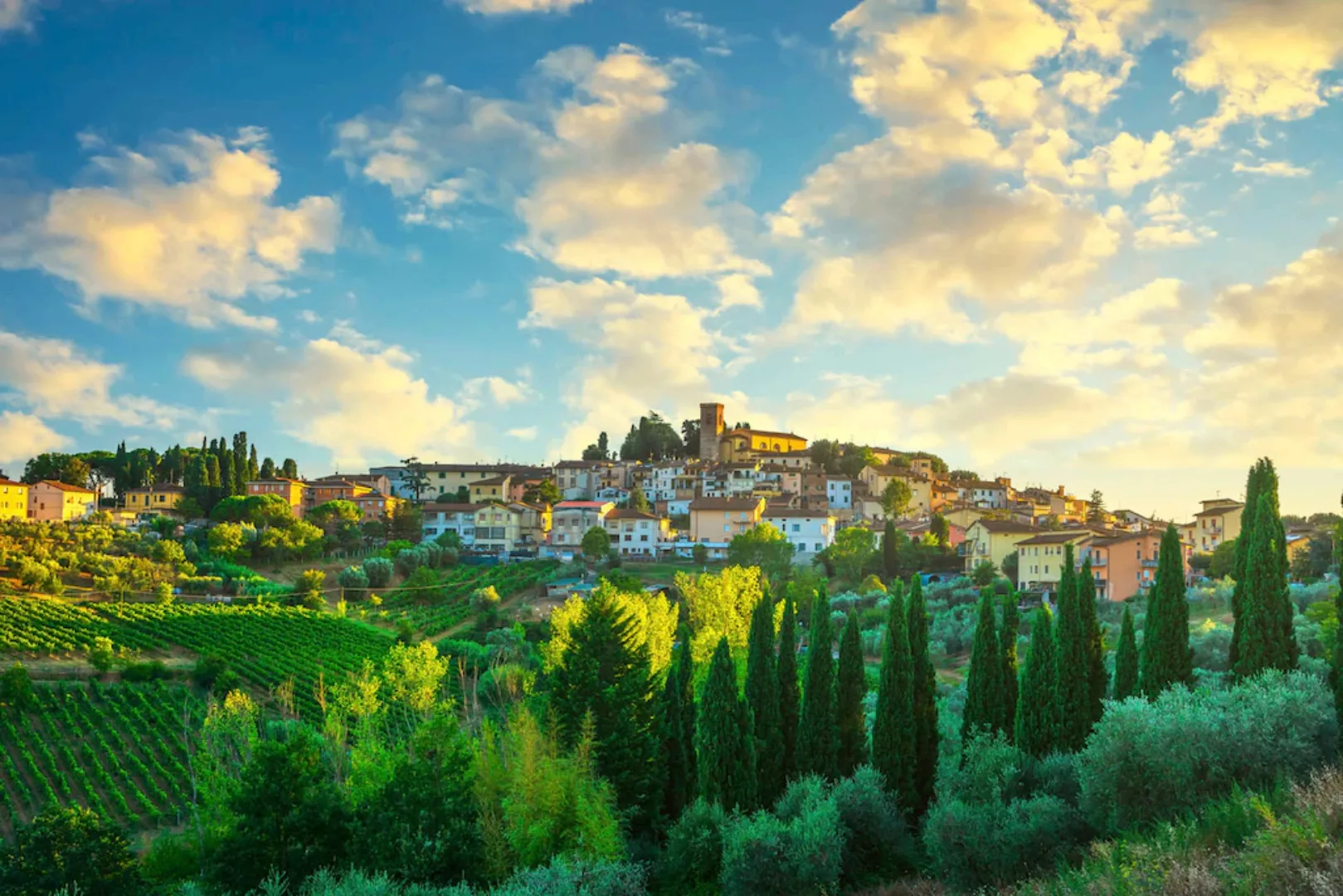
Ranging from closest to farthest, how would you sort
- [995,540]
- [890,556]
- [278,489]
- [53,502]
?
[995,540] → [890,556] → [53,502] → [278,489]

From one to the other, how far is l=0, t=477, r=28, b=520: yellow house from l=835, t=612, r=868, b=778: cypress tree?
83398mm

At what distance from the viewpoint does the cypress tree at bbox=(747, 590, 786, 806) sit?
77.4 ft

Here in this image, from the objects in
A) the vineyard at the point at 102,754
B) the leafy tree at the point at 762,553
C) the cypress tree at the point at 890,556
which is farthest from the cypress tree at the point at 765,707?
the cypress tree at the point at 890,556

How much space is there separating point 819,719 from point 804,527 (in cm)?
6299

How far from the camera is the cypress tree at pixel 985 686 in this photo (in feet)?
76.8

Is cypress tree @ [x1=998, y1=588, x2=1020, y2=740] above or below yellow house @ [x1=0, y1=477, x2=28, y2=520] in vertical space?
below

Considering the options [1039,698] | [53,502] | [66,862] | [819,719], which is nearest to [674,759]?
[819,719]

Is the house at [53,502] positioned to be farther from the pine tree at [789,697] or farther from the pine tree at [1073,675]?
the pine tree at [1073,675]

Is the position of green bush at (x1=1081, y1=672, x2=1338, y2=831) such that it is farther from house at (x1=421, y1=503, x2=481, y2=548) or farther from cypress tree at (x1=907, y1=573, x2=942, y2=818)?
house at (x1=421, y1=503, x2=481, y2=548)

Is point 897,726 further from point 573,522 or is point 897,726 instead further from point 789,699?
point 573,522

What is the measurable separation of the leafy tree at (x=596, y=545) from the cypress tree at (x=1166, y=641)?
59593mm

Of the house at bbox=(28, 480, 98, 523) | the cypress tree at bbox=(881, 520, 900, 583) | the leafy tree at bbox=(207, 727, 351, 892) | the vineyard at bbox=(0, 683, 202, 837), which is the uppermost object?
the house at bbox=(28, 480, 98, 523)

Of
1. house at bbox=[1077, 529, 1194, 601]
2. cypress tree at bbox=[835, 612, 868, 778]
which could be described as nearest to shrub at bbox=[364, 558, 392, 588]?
house at bbox=[1077, 529, 1194, 601]

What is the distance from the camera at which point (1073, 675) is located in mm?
22250
